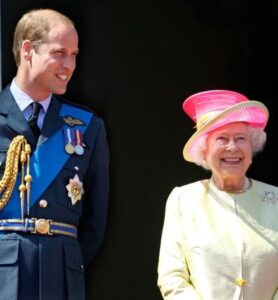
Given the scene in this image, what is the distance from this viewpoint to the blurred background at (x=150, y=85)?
4496 millimetres

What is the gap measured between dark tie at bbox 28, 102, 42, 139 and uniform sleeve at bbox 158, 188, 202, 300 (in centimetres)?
57

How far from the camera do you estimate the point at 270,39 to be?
15.8 feet

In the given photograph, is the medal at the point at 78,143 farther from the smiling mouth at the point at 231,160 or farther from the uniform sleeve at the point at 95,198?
the smiling mouth at the point at 231,160

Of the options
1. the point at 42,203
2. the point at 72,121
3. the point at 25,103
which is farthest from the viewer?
the point at 72,121

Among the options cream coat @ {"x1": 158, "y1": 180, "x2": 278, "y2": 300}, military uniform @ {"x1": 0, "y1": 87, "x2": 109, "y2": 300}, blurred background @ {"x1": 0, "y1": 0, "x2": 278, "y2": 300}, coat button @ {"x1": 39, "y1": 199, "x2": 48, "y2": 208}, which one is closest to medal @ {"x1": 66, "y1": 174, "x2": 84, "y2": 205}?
military uniform @ {"x1": 0, "y1": 87, "x2": 109, "y2": 300}

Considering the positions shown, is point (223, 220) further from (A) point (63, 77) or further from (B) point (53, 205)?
(A) point (63, 77)

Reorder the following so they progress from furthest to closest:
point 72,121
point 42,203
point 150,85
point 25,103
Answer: point 150,85
point 72,121
point 25,103
point 42,203

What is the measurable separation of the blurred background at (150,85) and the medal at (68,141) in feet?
3.45

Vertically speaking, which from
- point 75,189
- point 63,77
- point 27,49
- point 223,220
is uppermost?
point 27,49

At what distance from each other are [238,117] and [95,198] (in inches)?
24.3

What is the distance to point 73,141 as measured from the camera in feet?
11.0

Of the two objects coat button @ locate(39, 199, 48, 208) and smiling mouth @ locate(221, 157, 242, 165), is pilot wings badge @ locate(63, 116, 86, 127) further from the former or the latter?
smiling mouth @ locate(221, 157, 242, 165)

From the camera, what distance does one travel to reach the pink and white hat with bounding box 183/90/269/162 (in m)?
3.35

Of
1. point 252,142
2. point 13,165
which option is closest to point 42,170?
point 13,165
